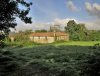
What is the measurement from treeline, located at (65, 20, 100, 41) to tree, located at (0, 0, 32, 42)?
10602 centimetres

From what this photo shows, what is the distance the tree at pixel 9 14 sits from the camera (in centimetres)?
1848

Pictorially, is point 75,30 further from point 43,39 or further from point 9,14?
point 9,14

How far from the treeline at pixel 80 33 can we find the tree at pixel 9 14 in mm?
106021

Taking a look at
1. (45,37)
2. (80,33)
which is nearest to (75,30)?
(80,33)

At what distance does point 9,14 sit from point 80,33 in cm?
10999

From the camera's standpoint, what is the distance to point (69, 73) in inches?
820

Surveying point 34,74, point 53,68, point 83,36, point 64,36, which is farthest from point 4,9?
point 64,36

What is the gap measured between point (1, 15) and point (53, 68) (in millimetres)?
7850

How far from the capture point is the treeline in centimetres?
12631

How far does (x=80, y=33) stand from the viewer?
128 meters

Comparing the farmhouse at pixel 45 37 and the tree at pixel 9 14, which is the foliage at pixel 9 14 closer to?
the tree at pixel 9 14

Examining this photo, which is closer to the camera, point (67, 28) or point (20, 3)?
point (20, 3)

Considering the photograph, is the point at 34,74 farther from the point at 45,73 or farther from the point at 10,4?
the point at 10,4

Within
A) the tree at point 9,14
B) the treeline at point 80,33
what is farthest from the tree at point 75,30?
the tree at point 9,14
